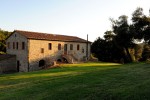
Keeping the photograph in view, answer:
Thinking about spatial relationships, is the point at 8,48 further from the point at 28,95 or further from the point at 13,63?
the point at 28,95

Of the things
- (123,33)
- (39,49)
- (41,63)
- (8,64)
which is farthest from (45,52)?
(123,33)

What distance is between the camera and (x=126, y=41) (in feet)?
172

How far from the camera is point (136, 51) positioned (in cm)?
6238

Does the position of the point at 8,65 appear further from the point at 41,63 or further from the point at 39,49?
the point at 39,49

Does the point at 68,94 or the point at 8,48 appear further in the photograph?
the point at 8,48

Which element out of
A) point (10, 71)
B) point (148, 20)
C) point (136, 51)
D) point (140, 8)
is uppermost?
point (140, 8)

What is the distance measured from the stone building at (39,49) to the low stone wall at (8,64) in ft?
2.45

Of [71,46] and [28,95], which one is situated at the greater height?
[71,46]

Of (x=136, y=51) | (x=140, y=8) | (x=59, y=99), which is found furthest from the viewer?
(x=136, y=51)

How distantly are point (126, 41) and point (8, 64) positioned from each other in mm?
25733

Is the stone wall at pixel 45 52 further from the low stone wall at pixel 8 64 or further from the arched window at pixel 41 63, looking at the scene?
the low stone wall at pixel 8 64

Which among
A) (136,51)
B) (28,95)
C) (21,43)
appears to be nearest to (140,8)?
(136,51)

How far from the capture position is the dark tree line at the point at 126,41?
48125 mm

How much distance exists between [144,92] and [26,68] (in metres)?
36.5
